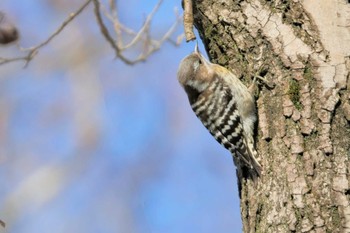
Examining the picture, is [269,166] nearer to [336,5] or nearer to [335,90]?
[335,90]

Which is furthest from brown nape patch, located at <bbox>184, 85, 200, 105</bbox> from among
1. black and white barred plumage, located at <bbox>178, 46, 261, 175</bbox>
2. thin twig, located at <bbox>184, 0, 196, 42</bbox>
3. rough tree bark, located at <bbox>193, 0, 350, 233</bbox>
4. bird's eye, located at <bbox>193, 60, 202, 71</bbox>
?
thin twig, located at <bbox>184, 0, 196, 42</bbox>

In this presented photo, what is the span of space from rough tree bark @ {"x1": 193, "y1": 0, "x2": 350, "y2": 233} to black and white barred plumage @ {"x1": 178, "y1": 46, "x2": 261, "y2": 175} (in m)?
0.14

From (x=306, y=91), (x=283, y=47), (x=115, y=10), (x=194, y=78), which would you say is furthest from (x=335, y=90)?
(x=115, y=10)

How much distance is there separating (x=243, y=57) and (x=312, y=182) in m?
1.01

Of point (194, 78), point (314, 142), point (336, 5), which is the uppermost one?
point (336, 5)

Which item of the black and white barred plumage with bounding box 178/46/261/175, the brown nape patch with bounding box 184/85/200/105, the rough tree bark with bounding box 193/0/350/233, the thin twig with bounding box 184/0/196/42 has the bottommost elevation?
the brown nape patch with bounding box 184/85/200/105

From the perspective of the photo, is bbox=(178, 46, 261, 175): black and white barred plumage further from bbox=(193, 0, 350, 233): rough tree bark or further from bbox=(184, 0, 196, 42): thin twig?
bbox=(184, 0, 196, 42): thin twig

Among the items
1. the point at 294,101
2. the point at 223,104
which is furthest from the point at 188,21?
the point at 223,104

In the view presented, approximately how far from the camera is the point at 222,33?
4.48 m

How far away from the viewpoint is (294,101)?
412cm

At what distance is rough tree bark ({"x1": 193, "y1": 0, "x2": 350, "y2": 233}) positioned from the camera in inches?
153

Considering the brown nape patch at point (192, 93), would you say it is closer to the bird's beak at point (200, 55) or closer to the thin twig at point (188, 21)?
the bird's beak at point (200, 55)

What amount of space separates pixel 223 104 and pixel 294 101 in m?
1.14

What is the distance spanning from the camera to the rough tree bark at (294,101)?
3.90 metres
